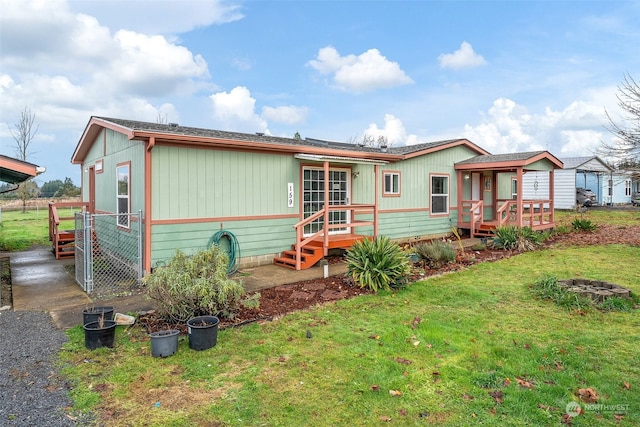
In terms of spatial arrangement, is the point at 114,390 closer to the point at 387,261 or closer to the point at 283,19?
the point at 387,261

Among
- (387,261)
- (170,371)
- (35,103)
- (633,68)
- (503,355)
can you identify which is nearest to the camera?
(170,371)

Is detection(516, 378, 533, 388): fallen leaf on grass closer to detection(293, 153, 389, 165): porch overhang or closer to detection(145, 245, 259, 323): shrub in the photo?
detection(145, 245, 259, 323): shrub

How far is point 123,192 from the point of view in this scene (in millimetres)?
8789

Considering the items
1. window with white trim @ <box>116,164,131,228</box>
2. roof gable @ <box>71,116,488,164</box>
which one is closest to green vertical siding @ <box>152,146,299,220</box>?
roof gable @ <box>71,116,488,164</box>

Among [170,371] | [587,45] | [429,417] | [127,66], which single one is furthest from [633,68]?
[127,66]

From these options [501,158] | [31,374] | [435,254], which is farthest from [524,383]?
[501,158]

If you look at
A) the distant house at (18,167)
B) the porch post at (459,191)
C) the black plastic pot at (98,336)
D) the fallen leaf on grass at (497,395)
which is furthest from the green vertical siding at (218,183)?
the porch post at (459,191)

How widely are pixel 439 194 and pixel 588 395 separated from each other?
33.7 ft

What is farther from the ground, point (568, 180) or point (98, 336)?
point (568, 180)

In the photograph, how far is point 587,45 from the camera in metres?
12.0

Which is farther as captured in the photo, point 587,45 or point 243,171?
point 587,45

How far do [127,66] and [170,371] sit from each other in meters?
15.8

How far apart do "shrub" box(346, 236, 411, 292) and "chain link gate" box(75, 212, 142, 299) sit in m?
4.02

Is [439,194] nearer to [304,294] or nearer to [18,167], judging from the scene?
[304,294]
